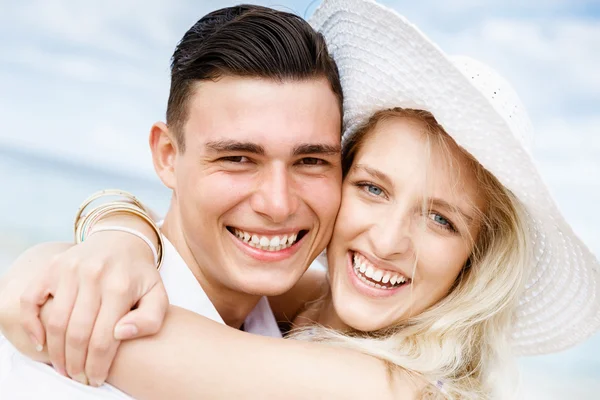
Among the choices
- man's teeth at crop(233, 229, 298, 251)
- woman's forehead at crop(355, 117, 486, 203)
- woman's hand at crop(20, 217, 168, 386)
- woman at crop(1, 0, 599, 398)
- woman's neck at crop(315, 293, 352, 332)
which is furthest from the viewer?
woman's neck at crop(315, 293, 352, 332)

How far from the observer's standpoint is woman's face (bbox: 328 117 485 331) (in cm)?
271

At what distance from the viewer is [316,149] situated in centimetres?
281

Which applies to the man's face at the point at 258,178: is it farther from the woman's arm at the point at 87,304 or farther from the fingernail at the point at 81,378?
the fingernail at the point at 81,378

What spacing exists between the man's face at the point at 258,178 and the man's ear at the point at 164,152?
0.27ft

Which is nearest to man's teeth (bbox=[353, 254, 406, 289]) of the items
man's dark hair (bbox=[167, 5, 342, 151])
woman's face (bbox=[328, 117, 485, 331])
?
woman's face (bbox=[328, 117, 485, 331])

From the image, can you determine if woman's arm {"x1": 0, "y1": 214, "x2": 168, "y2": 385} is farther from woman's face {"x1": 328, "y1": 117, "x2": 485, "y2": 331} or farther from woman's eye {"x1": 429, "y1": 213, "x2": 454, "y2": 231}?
woman's eye {"x1": 429, "y1": 213, "x2": 454, "y2": 231}

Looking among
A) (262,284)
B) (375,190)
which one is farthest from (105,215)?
(375,190)

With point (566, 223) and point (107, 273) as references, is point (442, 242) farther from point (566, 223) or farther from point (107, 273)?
point (107, 273)

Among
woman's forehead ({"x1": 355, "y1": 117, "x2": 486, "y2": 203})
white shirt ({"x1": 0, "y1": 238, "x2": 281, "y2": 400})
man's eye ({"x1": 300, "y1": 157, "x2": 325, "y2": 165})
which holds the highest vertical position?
woman's forehead ({"x1": 355, "y1": 117, "x2": 486, "y2": 203})

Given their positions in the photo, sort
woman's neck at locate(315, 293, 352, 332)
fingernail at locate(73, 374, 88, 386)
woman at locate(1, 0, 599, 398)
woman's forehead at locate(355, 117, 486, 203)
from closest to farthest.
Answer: fingernail at locate(73, 374, 88, 386), woman at locate(1, 0, 599, 398), woman's forehead at locate(355, 117, 486, 203), woman's neck at locate(315, 293, 352, 332)

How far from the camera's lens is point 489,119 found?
2.49 meters

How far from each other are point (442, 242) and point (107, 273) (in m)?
1.35

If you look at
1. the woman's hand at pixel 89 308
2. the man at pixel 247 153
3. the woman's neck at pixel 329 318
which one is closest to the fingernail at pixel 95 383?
the woman's hand at pixel 89 308

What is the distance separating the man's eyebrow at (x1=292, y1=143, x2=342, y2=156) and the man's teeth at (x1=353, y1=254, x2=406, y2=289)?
45 centimetres
